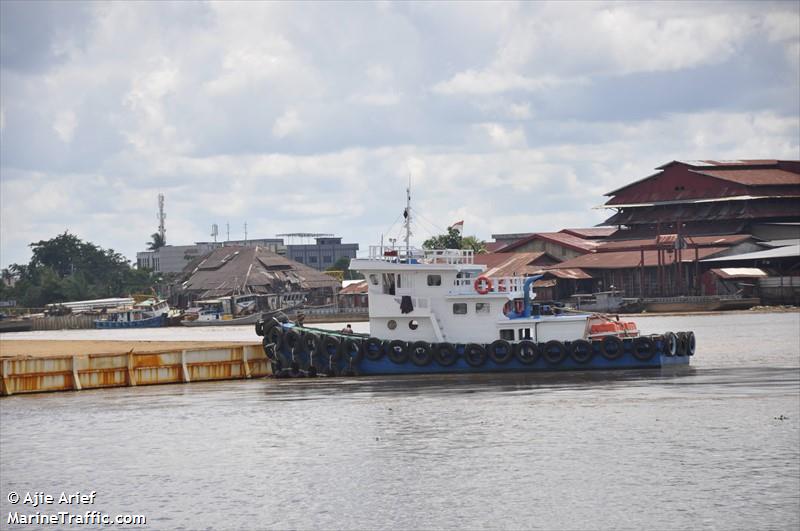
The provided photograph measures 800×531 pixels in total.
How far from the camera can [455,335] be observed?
150 ft

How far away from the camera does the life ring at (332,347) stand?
152 ft

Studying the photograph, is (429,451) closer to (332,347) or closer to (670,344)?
(332,347)

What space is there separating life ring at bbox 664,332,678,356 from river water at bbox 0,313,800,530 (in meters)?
1.55

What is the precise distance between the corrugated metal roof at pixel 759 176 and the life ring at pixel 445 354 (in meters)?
78.3

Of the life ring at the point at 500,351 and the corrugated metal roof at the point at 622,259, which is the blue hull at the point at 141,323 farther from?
the life ring at the point at 500,351

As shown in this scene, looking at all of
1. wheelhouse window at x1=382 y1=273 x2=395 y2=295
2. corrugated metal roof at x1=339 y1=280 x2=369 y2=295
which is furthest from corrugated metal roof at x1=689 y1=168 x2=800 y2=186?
wheelhouse window at x1=382 y1=273 x2=395 y2=295

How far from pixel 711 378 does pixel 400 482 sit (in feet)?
62.5

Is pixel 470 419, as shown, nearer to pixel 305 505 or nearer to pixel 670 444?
pixel 670 444

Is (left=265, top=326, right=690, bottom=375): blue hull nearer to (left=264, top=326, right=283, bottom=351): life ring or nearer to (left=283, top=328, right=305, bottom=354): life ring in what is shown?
(left=283, top=328, right=305, bottom=354): life ring

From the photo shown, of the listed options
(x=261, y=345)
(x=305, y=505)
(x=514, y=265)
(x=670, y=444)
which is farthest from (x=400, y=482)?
(x=514, y=265)

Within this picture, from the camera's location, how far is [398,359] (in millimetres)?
45531

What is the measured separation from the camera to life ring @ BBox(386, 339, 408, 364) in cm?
4541

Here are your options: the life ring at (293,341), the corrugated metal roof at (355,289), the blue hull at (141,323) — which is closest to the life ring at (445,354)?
the life ring at (293,341)

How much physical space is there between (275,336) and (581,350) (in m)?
11.7
